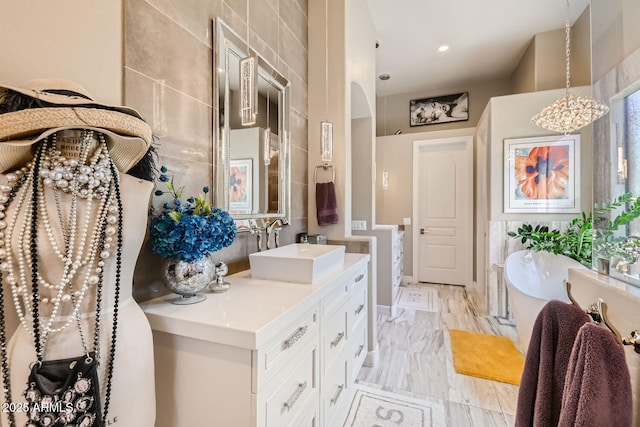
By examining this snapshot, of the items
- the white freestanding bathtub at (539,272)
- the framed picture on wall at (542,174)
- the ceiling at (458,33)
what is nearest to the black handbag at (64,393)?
the white freestanding bathtub at (539,272)

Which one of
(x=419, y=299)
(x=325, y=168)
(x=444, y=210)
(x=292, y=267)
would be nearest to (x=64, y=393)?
(x=292, y=267)

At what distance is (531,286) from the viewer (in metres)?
2.67

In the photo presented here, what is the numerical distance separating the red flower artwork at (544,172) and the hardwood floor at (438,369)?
1.53 meters

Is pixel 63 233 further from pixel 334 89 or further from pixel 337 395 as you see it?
pixel 334 89

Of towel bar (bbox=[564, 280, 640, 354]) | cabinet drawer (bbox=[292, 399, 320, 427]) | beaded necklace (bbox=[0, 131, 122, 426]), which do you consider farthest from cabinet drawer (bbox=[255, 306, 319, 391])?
towel bar (bbox=[564, 280, 640, 354])

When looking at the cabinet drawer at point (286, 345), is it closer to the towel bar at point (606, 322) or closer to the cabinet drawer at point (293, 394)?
the cabinet drawer at point (293, 394)

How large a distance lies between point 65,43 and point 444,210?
4.71 m

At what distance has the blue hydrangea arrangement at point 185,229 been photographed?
37.5 inches

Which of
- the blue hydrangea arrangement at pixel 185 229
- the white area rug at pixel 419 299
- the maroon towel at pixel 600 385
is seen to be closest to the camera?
→ the maroon towel at pixel 600 385

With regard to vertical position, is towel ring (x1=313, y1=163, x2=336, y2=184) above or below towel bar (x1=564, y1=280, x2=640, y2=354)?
above

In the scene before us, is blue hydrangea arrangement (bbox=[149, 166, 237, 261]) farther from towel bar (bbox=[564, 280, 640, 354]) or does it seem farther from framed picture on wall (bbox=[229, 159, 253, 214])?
towel bar (bbox=[564, 280, 640, 354])

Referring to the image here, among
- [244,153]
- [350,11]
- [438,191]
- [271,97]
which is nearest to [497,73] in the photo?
[438,191]

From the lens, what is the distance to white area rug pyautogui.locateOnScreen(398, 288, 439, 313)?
3.58 m

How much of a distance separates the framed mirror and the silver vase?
460 mm
